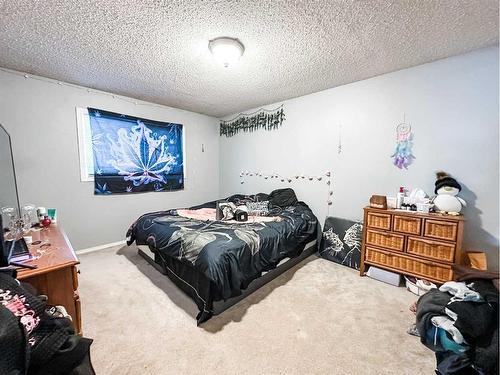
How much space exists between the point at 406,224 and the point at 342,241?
84 cm

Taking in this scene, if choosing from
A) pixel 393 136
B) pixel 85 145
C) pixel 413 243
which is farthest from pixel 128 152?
pixel 413 243

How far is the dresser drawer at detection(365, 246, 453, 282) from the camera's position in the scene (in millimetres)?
A: 2039

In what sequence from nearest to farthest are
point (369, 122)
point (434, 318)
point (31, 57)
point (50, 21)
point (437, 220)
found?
1. point (434, 318)
2. point (50, 21)
3. point (437, 220)
4. point (31, 57)
5. point (369, 122)

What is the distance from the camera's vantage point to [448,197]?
208cm

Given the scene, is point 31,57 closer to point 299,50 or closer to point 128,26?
point 128,26

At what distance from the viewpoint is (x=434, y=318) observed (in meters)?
1.48

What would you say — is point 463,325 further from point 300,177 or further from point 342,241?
point 300,177

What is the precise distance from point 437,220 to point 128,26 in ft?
10.4

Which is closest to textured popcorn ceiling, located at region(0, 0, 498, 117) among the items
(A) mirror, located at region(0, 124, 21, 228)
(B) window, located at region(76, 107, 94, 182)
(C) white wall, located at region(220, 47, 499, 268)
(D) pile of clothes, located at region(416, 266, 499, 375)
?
(C) white wall, located at region(220, 47, 499, 268)

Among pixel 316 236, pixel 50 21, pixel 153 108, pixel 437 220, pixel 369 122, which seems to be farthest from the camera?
pixel 153 108

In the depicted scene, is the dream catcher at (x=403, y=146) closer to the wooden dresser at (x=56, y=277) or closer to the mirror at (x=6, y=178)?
the wooden dresser at (x=56, y=277)

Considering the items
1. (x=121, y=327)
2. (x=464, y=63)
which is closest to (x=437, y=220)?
(x=464, y=63)

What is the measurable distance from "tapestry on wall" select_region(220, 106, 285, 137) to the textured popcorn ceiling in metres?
0.92

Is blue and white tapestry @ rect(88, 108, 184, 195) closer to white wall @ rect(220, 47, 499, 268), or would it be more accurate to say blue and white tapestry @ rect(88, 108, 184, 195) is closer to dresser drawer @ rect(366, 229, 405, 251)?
white wall @ rect(220, 47, 499, 268)
